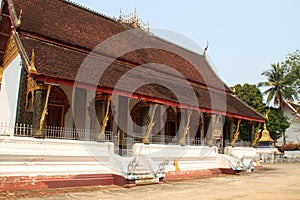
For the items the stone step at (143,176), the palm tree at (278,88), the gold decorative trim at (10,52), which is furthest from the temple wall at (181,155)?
the palm tree at (278,88)

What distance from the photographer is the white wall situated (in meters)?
9.60

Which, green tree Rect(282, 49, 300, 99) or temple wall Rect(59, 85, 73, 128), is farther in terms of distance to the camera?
green tree Rect(282, 49, 300, 99)

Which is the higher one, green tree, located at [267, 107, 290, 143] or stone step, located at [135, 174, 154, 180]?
green tree, located at [267, 107, 290, 143]

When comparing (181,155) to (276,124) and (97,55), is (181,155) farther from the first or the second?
(276,124)

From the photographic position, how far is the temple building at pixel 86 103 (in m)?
7.87

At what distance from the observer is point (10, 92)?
10391mm

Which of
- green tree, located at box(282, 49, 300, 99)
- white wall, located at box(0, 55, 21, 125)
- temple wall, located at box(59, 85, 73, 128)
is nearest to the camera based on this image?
white wall, located at box(0, 55, 21, 125)

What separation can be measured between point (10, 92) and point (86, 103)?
2835 millimetres

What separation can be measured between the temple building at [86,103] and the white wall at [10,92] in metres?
0.04

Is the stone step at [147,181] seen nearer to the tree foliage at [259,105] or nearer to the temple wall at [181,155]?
the temple wall at [181,155]

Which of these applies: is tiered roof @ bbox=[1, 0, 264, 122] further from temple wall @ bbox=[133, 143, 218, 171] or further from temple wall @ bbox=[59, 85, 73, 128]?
temple wall @ bbox=[133, 143, 218, 171]

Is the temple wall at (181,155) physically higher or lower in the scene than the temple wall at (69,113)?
lower

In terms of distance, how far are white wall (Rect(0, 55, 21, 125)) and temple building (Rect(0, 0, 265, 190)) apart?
4cm

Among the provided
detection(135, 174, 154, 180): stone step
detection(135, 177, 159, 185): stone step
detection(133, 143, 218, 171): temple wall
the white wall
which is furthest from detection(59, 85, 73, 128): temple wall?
detection(135, 177, 159, 185): stone step
